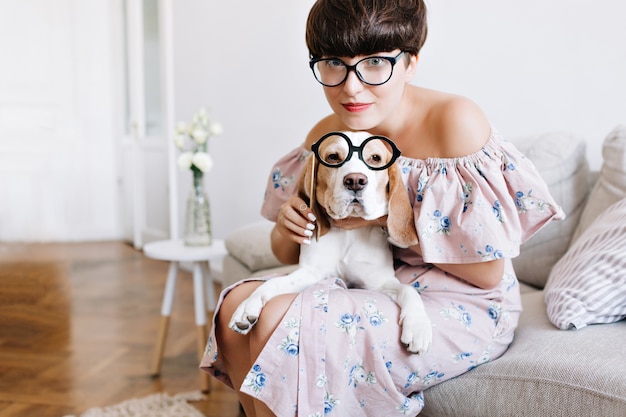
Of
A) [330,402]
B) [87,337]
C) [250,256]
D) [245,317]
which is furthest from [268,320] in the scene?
[87,337]

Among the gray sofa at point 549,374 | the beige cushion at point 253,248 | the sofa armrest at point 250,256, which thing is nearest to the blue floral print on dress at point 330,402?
the gray sofa at point 549,374

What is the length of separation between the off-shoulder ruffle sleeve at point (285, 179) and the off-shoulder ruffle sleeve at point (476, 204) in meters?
0.29

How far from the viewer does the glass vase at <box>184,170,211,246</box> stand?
222 centimetres

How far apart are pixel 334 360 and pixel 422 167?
1.37 feet

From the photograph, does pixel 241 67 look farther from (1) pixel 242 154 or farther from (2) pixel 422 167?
(2) pixel 422 167

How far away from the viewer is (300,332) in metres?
1.02

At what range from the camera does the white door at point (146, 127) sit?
4234 mm

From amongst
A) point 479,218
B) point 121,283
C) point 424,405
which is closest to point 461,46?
point 479,218

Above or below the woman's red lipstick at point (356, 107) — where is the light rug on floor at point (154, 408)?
below

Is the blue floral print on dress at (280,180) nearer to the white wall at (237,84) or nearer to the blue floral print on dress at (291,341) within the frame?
the blue floral print on dress at (291,341)

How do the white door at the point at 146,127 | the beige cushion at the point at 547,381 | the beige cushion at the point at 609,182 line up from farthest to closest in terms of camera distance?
1. the white door at the point at 146,127
2. the beige cushion at the point at 609,182
3. the beige cushion at the point at 547,381

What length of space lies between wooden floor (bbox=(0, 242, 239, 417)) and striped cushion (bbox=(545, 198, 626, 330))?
3.48ft

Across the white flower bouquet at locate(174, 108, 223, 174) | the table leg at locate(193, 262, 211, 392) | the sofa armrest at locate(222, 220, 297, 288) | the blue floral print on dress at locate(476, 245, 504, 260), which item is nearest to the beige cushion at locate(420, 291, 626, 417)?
the blue floral print on dress at locate(476, 245, 504, 260)

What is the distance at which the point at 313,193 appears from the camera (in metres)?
1.11
